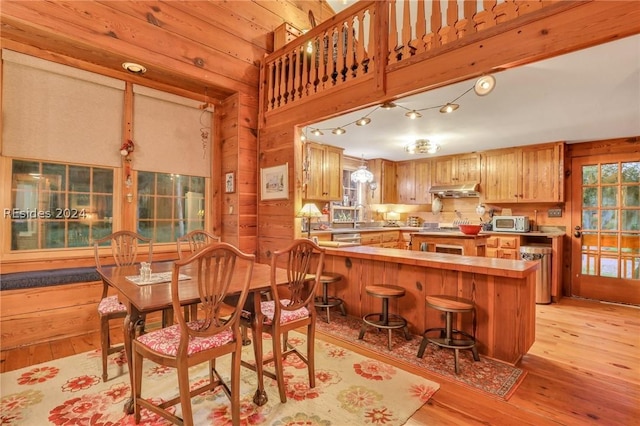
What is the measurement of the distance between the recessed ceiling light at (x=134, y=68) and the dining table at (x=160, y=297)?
2.21 meters

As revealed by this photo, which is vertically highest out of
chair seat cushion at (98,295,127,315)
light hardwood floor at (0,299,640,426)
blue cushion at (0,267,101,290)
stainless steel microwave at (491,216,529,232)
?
stainless steel microwave at (491,216,529,232)

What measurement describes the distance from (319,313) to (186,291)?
216 cm

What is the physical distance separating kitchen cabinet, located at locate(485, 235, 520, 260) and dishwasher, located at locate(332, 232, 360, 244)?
2.17 metres

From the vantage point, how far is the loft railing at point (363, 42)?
238 centimetres

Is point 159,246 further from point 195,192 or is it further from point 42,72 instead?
point 42,72

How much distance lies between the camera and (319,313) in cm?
370

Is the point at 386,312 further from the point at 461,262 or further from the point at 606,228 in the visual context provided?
the point at 606,228

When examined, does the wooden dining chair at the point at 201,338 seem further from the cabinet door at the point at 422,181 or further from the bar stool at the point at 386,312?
the cabinet door at the point at 422,181

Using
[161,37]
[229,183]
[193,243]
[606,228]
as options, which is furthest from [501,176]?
[161,37]

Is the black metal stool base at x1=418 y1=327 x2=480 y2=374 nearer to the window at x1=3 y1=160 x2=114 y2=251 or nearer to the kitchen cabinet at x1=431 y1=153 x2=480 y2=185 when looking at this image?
the window at x1=3 y1=160 x2=114 y2=251

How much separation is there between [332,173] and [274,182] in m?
2.05

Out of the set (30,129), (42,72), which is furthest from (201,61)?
(30,129)

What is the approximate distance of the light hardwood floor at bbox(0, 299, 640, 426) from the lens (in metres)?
1.88

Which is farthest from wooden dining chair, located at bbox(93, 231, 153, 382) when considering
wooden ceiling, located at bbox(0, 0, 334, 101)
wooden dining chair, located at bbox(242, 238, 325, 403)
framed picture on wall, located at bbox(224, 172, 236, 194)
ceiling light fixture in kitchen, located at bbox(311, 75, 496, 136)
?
ceiling light fixture in kitchen, located at bbox(311, 75, 496, 136)
